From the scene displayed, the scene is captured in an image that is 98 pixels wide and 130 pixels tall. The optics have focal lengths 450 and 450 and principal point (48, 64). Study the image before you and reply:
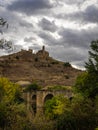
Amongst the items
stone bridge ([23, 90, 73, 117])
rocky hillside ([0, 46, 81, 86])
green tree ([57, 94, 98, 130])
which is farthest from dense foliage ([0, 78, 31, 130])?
rocky hillside ([0, 46, 81, 86])

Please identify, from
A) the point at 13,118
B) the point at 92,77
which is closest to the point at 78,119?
the point at 13,118

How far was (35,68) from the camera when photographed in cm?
13800

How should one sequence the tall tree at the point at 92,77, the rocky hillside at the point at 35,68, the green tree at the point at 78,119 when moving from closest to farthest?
1. the green tree at the point at 78,119
2. the tall tree at the point at 92,77
3. the rocky hillside at the point at 35,68

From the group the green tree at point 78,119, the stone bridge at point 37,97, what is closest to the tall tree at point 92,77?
the green tree at point 78,119

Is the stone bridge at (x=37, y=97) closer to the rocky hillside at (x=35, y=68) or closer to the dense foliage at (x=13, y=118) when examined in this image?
the rocky hillside at (x=35, y=68)

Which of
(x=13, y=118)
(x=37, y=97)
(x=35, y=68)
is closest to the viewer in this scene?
(x=13, y=118)

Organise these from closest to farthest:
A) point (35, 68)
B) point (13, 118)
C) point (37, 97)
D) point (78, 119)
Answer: point (13, 118) → point (78, 119) → point (37, 97) → point (35, 68)

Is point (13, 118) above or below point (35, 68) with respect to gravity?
below

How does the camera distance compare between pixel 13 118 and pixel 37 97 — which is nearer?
pixel 13 118

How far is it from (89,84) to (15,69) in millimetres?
88174

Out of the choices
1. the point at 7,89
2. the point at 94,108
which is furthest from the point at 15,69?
the point at 94,108

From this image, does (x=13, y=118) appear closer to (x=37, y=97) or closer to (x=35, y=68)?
(x=37, y=97)

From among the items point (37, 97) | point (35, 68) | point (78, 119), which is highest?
point (35, 68)

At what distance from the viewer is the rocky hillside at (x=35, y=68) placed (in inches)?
5059
